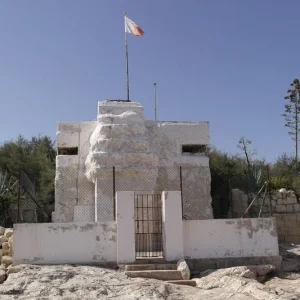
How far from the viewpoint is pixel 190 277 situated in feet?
34.3

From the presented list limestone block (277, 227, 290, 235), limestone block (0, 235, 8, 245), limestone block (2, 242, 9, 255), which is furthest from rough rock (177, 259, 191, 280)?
limestone block (277, 227, 290, 235)

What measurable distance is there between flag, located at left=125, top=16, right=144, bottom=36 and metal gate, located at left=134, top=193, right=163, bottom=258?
24.6 feet

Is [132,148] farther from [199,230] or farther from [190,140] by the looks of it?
[199,230]

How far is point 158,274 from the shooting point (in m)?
10.3

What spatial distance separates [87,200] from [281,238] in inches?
293

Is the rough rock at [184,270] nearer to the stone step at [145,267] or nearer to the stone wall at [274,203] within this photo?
the stone step at [145,267]

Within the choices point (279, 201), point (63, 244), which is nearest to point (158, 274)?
point (63, 244)

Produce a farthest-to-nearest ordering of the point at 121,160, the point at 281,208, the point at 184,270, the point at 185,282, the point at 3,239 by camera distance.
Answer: the point at 281,208, the point at 121,160, the point at 3,239, the point at 184,270, the point at 185,282

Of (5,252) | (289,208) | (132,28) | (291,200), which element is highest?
(132,28)

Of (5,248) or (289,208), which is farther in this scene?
(289,208)

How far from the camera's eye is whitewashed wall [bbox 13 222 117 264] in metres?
10.9

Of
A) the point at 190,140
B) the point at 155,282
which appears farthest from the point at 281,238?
the point at 155,282

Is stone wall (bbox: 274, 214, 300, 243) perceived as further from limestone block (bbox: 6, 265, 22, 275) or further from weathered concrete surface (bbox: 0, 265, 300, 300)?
limestone block (bbox: 6, 265, 22, 275)

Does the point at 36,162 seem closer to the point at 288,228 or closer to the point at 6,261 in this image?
the point at 6,261
